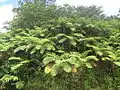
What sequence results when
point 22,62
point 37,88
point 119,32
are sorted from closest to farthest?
1. point 22,62
2. point 37,88
3. point 119,32

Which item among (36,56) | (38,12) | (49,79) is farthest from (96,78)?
(38,12)

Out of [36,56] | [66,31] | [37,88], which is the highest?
[66,31]

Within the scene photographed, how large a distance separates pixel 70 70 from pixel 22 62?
2.35 meters

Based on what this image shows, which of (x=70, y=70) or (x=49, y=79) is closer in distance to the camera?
(x=70, y=70)

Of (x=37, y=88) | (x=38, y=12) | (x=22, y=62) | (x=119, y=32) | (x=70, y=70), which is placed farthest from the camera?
(x=38, y=12)

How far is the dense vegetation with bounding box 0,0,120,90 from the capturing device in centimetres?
1126

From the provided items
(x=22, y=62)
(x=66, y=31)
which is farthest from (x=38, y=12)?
(x=22, y=62)

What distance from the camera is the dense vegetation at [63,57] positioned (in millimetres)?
11258

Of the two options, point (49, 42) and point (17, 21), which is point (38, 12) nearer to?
point (17, 21)

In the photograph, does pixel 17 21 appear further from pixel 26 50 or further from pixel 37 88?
pixel 37 88

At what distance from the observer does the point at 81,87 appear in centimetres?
1157

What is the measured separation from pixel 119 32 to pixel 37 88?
15.7 feet

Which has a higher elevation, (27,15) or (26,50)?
(27,15)

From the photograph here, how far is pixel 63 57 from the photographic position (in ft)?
36.2
